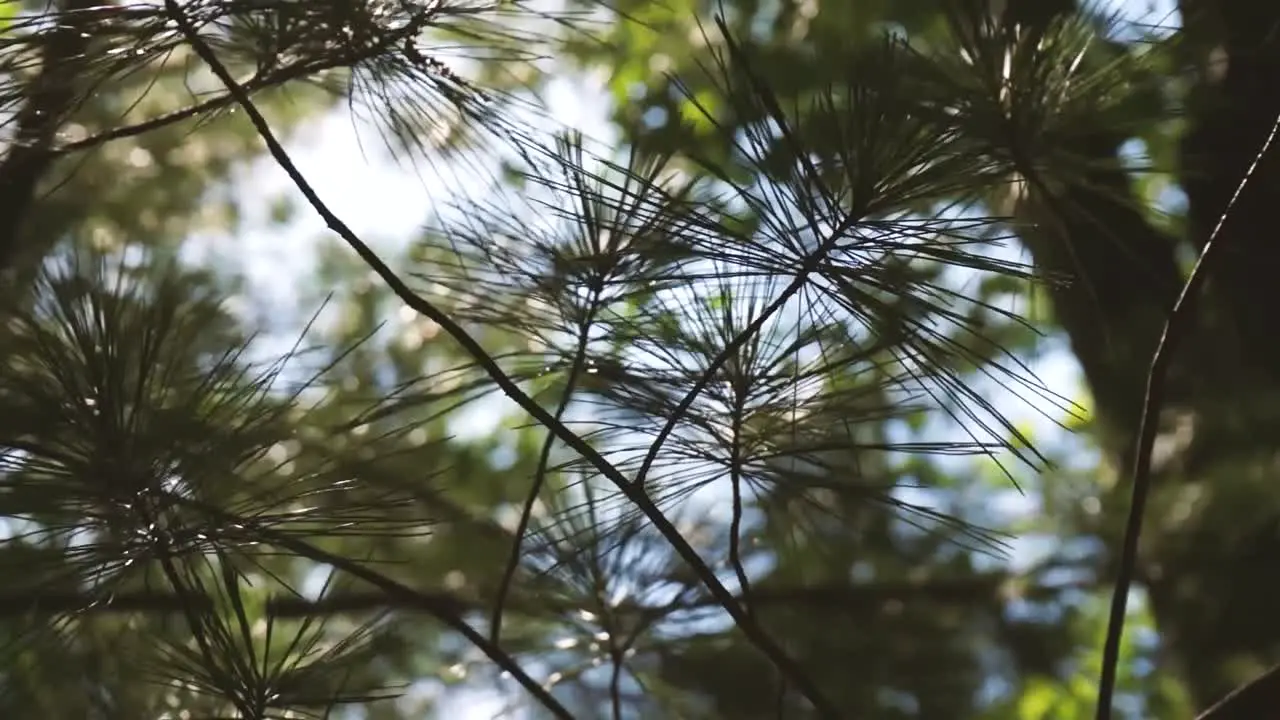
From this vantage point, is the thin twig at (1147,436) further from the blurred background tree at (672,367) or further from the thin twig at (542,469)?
the thin twig at (542,469)

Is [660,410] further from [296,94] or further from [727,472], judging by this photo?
[296,94]

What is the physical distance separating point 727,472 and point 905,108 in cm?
27

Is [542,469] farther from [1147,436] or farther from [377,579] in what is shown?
[1147,436]

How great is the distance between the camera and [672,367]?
0.86 meters

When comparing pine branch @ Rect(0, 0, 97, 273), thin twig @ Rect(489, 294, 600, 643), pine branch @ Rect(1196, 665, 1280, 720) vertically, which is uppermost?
pine branch @ Rect(0, 0, 97, 273)

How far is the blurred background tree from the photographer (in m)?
0.75

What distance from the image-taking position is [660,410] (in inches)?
33.3

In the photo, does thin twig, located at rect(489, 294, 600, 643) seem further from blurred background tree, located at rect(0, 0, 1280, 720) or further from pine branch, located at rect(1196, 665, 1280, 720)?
pine branch, located at rect(1196, 665, 1280, 720)

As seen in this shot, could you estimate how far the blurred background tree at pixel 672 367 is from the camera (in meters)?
0.75

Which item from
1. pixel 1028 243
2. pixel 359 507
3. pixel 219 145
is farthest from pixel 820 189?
pixel 219 145

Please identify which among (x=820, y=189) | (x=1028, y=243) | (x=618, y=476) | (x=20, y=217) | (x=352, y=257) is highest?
(x=352, y=257)

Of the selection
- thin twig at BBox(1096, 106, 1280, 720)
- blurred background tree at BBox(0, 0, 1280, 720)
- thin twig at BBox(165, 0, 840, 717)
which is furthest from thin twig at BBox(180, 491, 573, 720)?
thin twig at BBox(1096, 106, 1280, 720)

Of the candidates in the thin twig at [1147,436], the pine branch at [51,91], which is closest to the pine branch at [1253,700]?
the thin twig at [1147,436]

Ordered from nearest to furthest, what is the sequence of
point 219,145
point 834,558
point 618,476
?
1. point 618,476
2. point 834,558
3. point 219,145
